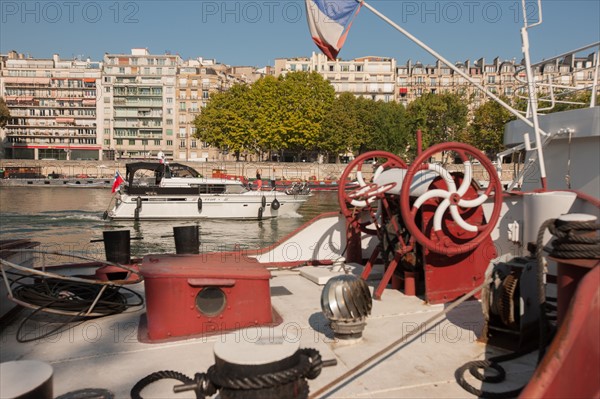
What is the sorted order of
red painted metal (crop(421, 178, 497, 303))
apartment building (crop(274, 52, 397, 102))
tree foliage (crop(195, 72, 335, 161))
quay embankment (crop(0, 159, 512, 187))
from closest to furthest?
red painted metal (crop(421, 178, 497, 303)), tree foliage (crop(195, 72, 335, 161)), quay embankment (crop(0, 159, 512, 187)), apartment building (crop(274, 52, 397, 102))

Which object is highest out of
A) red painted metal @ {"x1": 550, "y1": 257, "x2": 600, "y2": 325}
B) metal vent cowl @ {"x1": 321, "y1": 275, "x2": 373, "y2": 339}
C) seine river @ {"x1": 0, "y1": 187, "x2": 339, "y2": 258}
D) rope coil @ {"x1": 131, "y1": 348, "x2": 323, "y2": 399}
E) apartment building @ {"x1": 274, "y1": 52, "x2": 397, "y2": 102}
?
apartment building @ {"x1": 274, "y1": 52, "x2": 397, "y2": 102}

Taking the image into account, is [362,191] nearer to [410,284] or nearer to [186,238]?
A: [410,284]

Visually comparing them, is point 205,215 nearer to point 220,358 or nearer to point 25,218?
point 25,218

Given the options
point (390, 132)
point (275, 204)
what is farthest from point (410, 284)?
point (390, 132)

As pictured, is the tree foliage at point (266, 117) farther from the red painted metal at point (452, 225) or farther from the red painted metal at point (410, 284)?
the red painted metal at point (452, 225)

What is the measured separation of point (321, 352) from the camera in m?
5.16

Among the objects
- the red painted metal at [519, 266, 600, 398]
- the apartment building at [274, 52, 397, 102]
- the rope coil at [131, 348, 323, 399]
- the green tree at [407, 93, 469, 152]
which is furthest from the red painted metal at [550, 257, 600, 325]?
the apartment building at [274, 52, 397, 102]

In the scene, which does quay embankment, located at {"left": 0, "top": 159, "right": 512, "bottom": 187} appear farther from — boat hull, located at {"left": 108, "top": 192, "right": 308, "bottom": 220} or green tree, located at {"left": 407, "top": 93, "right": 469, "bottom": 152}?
boat hull, located at {"left": 108, "top": 192, "right": 308, "bottom": 220}

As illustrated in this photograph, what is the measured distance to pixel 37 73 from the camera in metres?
117

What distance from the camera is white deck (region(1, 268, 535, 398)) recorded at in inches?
173

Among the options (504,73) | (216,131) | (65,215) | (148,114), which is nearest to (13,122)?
(148,114)

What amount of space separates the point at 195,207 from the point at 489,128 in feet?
178

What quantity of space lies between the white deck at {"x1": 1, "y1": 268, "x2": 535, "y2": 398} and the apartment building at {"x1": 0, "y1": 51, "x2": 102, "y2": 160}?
115 metres

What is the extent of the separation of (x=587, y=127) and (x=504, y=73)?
390 ft
